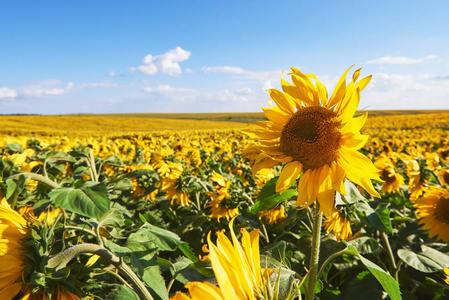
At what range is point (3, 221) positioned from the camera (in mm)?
919

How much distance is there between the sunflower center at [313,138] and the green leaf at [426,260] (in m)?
1.45

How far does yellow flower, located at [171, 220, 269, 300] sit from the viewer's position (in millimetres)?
553

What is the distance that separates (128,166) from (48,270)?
303cm

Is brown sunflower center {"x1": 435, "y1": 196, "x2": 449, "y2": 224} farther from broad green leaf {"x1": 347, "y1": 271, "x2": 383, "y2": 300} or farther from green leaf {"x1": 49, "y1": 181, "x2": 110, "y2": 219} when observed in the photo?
green leaf {"x1": 49, "y1": 181, "x2": 110, "y2": 219}

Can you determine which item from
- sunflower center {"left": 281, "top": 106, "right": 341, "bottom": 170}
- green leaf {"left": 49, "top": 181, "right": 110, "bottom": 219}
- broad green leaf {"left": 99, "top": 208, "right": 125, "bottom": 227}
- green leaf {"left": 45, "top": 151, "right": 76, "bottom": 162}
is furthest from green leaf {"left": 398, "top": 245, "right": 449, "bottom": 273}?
green leaf {"left": 45, "top": 151, "right": 76, "bottom": 162}

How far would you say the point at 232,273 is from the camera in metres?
0.63

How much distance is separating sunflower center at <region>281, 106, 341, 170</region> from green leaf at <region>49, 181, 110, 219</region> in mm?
950

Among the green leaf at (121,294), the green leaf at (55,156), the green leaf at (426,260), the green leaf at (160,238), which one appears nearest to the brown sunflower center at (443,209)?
the green leaf at (426,260)

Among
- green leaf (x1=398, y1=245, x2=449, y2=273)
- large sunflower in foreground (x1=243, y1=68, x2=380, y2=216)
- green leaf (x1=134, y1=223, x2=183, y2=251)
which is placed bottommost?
green leaf (x1=398, y1=245, x2=449, y2=273)

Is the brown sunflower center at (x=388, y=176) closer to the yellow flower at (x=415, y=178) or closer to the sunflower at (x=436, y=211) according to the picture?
the yellow flower at (x=415, y=178)

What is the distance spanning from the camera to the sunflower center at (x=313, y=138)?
110 centimetres

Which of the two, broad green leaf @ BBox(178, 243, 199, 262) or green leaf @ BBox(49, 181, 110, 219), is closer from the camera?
green leaf @ BBox(49, 181, 110, 219)

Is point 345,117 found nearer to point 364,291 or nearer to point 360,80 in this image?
point 360,80

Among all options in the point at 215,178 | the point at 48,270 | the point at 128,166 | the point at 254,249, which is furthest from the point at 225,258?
the point at 128,166
